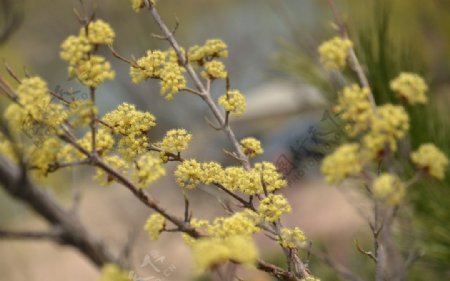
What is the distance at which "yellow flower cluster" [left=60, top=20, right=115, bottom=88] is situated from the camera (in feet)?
1.99

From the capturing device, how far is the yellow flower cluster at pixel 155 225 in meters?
0.68

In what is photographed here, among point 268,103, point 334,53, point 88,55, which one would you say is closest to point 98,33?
point 88,55

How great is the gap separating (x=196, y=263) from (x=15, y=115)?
0.24 meters

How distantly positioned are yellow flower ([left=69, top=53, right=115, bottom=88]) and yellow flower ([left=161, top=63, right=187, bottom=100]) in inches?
6.7

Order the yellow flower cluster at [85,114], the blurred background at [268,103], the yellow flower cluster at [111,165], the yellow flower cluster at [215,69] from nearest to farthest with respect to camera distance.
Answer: the yellow flower cluster at [85,114]
the yellow flower cluster at [111,165]
the yellow flower cluster at [215,69]
the blurred background at [268,103]

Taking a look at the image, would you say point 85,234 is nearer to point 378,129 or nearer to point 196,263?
point 196,263

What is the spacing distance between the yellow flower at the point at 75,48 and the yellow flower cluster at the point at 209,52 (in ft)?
0.90

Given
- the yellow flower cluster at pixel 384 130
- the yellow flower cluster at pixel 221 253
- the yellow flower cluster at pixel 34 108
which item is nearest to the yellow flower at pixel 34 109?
the yellow flower cluster at pixel 34 108

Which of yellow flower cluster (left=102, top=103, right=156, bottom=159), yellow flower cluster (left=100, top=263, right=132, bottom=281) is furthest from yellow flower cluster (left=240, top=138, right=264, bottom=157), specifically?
yellow flower cluster (left=100, top=263, right=132, bottom=281)

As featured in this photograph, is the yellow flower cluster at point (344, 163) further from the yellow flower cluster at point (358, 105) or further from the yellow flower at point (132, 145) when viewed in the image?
the yellow flower at point (132, 145)

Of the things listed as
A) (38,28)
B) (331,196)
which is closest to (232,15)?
(38,28)

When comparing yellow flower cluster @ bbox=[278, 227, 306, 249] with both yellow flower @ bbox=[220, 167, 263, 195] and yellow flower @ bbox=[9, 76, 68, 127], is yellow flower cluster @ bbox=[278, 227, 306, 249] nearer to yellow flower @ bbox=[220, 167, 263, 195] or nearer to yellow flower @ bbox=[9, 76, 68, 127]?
yellow flower @ bbox=[220, 167, 263, 195]

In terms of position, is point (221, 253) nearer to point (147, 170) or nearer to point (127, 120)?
point (147, 170)

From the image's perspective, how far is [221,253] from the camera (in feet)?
1.69
